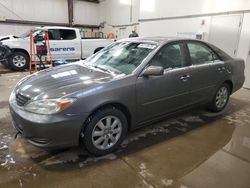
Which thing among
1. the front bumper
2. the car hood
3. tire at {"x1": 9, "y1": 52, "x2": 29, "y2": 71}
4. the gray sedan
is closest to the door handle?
the gray sedan

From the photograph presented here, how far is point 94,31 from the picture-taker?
47.6ft

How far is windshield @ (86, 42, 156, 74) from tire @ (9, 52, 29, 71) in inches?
218

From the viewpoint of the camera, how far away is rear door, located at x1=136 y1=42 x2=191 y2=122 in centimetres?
261

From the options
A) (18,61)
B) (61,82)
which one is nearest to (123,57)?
(61,82)

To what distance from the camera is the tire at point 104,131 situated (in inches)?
89.1

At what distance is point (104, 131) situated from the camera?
2379 millimetres

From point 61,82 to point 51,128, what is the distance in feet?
1.94

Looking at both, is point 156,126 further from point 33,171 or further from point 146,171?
point 33,171

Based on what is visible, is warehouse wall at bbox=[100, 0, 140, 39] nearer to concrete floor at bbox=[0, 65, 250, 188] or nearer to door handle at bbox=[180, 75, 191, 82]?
door handle at bbox=[180, 75, 191, 82]

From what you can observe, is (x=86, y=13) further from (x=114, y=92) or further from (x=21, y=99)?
(x=114, y=92)

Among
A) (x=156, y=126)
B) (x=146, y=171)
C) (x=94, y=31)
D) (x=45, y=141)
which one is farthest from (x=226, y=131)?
(x=94, y=31)

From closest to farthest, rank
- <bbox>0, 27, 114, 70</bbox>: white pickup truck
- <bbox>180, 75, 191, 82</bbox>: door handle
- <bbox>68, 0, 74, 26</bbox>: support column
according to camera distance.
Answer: <bbox>180, 75, 191, 82</bbox>: door handle < <bbox>0, 27, 114, 70</bbox>: white pickup truck < <bbox>68, 0, 74, 26</bbox>: support column

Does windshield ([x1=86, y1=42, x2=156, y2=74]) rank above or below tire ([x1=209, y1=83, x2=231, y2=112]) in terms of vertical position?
above

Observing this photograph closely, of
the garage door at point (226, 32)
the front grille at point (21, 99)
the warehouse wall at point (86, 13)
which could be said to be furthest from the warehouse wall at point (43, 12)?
the front grille at point (21, 99)
